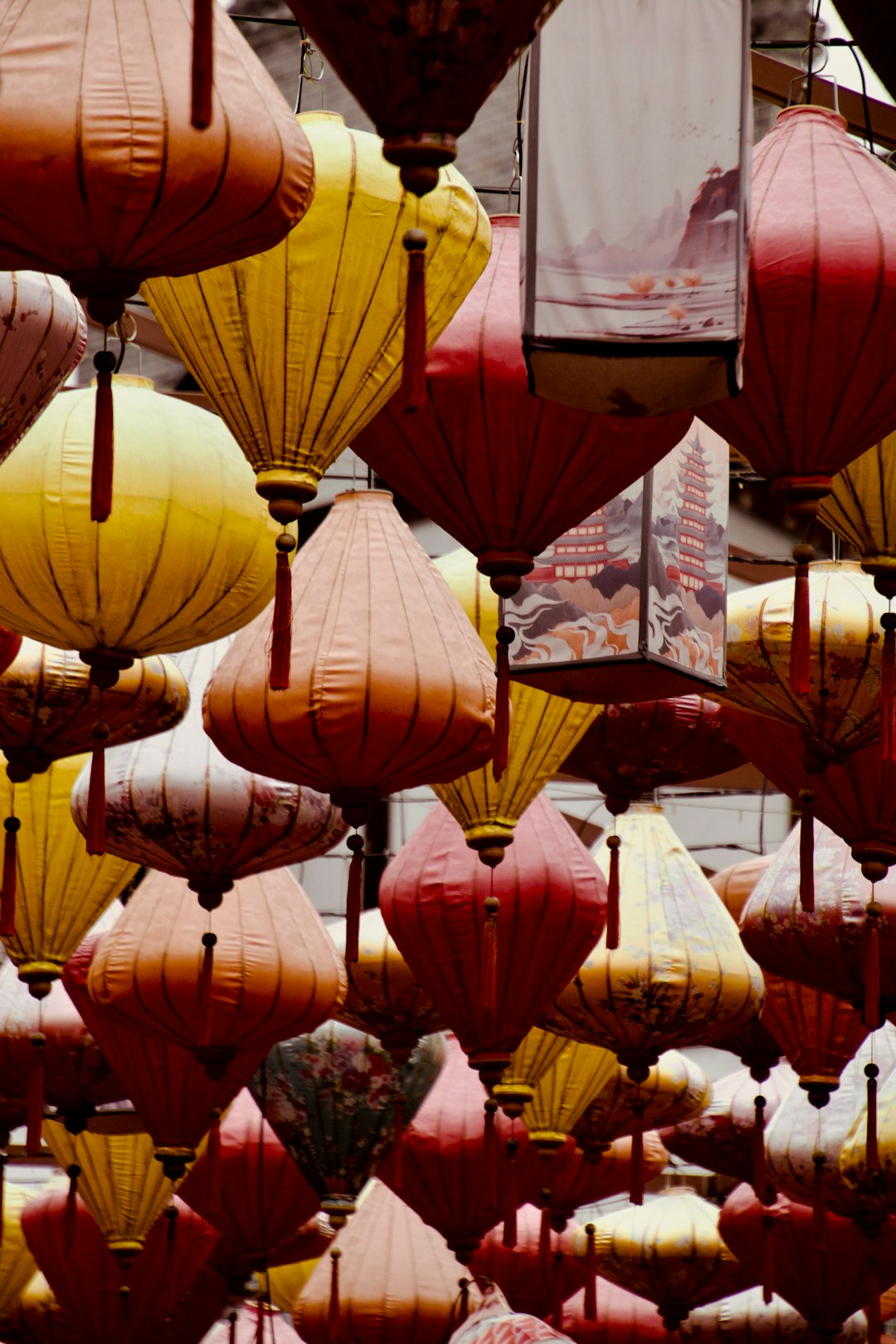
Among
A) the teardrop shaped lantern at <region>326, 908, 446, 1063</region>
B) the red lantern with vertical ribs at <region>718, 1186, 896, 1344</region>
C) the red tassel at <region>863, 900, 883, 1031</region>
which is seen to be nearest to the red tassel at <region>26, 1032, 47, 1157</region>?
the teardrop shaped lantern at <region>326, 908, 446, 1063</region>

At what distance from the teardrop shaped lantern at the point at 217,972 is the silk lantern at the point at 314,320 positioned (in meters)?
2.36

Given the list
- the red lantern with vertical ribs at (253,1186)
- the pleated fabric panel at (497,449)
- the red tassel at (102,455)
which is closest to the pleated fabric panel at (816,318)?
the pleated fabric panel at (497,449)

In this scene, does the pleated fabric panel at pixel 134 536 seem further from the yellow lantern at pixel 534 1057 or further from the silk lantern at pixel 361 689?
the yellow lantern at pixel 534 1057

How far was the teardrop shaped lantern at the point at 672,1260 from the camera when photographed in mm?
10500

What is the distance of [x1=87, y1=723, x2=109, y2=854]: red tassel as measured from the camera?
190 inches

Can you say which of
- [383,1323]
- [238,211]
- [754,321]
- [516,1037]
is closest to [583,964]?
[516,1037]

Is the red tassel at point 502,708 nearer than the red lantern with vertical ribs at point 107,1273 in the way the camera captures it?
Yes

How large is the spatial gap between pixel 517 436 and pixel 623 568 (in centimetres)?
59

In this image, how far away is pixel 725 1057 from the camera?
14.1 meters

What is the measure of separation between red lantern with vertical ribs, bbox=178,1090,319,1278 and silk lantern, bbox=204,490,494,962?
3544mm

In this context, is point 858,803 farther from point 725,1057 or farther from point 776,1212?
point 725,1057

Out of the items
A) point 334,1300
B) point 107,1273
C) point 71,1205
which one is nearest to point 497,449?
point 71,1205

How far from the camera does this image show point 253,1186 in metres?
9.16

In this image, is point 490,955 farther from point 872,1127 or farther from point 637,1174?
point 637,1174
